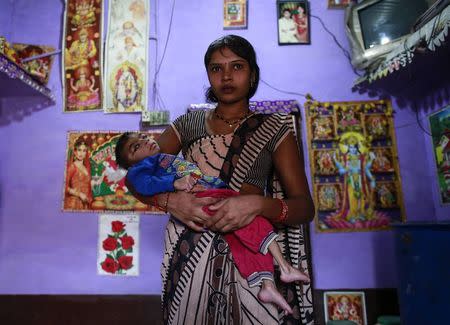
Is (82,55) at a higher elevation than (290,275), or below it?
higher

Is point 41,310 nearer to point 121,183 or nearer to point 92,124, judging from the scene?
point 121,183

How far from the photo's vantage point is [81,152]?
9.32 ft

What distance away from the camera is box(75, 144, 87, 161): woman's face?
9.30 feet

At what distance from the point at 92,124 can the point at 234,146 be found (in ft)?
7.49

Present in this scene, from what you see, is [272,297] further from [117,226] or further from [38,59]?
[38,59]

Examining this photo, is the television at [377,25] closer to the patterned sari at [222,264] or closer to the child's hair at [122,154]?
the patterned sari at [222,264]

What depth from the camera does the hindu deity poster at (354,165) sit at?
8.75 ft

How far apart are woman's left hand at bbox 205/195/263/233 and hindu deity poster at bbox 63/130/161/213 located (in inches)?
78.1

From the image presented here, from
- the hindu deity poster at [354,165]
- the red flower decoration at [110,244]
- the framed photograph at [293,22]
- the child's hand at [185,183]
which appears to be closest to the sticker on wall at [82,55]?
the red flower decoration at [110,244]

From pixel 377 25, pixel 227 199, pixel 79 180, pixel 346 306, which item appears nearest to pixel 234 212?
pixel 227 199

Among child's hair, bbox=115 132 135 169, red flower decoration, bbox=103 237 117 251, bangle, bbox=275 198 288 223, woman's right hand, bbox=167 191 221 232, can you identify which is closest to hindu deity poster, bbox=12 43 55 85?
red flower decoration, bbox=103 237 117 251

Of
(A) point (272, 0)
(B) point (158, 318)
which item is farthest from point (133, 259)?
(A) point (272, 0)

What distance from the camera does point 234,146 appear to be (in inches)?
40.0

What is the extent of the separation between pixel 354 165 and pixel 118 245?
2168 millimetres
